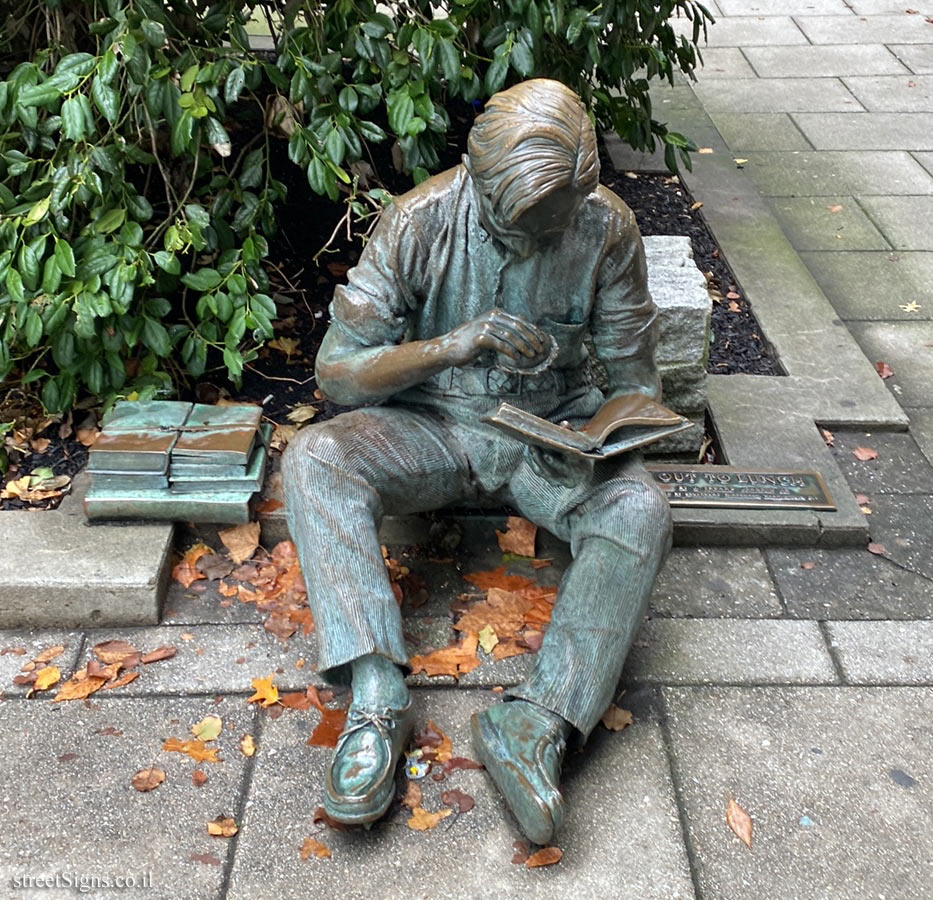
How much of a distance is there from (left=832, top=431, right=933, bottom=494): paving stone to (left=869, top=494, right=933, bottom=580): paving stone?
6 cm

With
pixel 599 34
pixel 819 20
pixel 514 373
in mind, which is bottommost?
pixel 819 20

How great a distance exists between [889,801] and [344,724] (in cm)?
142

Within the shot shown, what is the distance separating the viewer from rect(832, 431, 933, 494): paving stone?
4.07m

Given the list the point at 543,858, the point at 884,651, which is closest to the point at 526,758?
the point at 543,858

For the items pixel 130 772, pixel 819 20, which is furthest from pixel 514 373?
pixel 819 20

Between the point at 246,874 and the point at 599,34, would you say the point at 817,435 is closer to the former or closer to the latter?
the point at 599,34

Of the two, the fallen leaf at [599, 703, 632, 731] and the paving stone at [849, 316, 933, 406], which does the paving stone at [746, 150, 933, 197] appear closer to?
the paving stone at [849, 316, 933, 406]

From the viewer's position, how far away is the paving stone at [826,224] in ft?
19.5

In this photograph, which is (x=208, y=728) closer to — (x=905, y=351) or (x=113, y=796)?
(x=113, y=796)

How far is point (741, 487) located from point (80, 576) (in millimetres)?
2209

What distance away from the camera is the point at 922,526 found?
3867 mm

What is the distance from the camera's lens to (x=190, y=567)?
11.6ft

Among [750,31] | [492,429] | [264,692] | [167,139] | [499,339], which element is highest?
[499,339]

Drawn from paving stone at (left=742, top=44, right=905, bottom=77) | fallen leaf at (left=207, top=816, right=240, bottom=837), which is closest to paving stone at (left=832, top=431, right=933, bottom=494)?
fallen leaf at (left=207, top=816, right=240, bottom=837)
